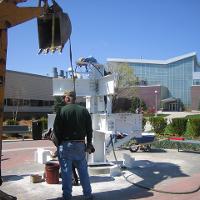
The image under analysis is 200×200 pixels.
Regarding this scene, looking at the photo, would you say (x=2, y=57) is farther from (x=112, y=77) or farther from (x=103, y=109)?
(x=103, y=109)

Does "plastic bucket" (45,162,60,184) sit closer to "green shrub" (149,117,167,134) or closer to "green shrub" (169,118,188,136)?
"green shrub" (169,118,188,136)

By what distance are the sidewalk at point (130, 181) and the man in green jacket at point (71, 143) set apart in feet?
1.54

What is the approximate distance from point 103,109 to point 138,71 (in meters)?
84.6

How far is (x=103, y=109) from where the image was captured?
10.6 m

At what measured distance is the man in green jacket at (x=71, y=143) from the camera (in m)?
7.04

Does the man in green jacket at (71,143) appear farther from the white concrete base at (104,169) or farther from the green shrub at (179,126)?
the green shrub at (179,126)

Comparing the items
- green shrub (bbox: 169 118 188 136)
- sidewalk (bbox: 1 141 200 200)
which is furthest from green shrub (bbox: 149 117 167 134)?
sidewalk (bbox: 1 141 200 200)

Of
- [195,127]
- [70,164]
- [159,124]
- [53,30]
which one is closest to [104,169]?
[70,164]

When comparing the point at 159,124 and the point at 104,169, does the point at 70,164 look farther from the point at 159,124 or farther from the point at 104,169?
the point at 159,124

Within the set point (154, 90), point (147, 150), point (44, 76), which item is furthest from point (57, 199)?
point (154, 90)

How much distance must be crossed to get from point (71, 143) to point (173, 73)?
8924cm

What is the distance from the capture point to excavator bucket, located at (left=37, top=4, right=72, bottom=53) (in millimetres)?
7648

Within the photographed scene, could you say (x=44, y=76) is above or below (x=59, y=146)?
above

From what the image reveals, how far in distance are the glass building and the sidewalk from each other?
79.8m
